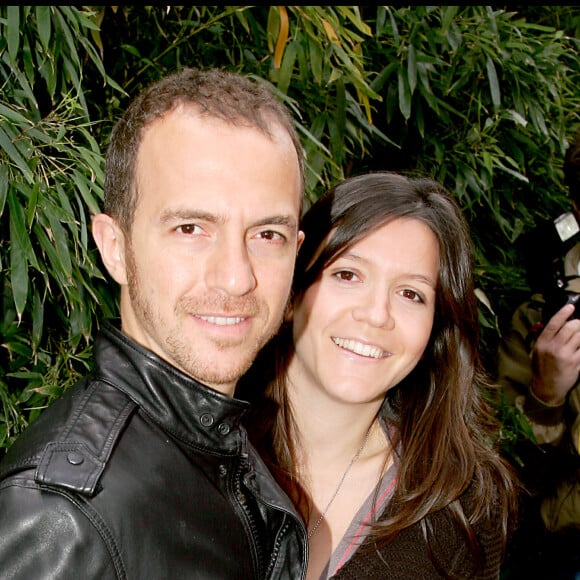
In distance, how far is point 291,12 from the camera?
1.96 meters

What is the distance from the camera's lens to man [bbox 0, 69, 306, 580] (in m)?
0.88

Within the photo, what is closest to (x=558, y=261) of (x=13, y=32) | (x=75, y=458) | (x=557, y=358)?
(x=557, y=358)

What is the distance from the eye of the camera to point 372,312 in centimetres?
146

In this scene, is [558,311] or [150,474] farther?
[558,311]

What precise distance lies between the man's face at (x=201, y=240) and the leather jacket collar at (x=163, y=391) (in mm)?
27

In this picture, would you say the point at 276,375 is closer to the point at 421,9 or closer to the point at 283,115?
the point at 283,115

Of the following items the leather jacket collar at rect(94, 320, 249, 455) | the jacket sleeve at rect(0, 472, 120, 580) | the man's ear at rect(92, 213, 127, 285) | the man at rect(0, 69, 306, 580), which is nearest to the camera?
the jacket sleeve at rect(0, 472, 120, 580)

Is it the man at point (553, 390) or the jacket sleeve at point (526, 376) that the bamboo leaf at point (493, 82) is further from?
the jacket sleeve at point (526, 376)

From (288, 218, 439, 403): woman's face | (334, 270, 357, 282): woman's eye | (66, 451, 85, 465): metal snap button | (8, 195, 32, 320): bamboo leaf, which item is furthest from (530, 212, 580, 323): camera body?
(66, 451, 85, 465): metal snap button

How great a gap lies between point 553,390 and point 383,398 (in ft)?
2.06

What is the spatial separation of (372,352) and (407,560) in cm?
44

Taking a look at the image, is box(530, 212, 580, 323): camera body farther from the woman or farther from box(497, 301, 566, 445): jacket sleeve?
the woman

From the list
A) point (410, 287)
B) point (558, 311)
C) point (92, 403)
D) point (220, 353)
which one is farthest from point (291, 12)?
point (92, 403)

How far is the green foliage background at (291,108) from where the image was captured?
4.85 ft
